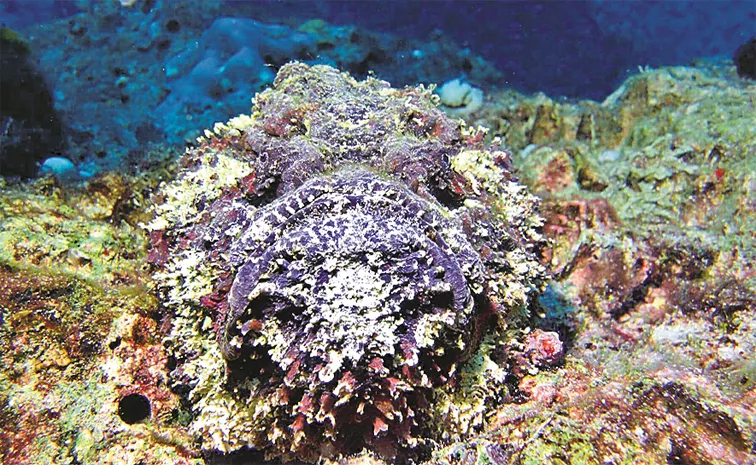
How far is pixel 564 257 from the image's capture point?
5.08 m

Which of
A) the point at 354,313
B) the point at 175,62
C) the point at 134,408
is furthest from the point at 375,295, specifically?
the point at 175,62

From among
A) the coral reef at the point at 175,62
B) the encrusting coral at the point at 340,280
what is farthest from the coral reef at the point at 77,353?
the coral reef at the point at 175,62

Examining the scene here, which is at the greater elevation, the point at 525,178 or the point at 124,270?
the point at 525,178

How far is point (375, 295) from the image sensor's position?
255 cm

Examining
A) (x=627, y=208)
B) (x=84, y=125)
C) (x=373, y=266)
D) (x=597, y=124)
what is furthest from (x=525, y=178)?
(x=84, y=125)

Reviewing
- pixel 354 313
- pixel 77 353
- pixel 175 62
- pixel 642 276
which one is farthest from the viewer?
pixel 175 62

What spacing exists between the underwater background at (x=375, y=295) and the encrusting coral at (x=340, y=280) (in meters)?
0.02

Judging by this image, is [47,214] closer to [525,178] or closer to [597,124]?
[525,178]

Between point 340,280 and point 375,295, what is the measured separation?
21 cm

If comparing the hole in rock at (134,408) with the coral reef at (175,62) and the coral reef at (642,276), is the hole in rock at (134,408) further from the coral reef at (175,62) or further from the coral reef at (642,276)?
the coral reef at (175,62)

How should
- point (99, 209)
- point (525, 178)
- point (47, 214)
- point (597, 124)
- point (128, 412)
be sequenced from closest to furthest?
1. point (128, 412)
2. point (47, 214)
3. point (99, 209)
4. point (525, 178)
5. point (597, 124)

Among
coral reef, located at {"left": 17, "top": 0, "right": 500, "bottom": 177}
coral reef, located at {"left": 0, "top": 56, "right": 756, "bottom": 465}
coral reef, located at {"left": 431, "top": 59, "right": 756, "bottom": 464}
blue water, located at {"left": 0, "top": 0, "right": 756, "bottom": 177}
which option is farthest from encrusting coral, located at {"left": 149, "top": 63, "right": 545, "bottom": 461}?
coral reef, located at {"left": 17, "top": 0, "right": 500, "bottom": 177}

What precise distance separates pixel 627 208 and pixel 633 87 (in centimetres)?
352

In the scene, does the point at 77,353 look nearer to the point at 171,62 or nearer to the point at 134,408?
the point at 134,408
